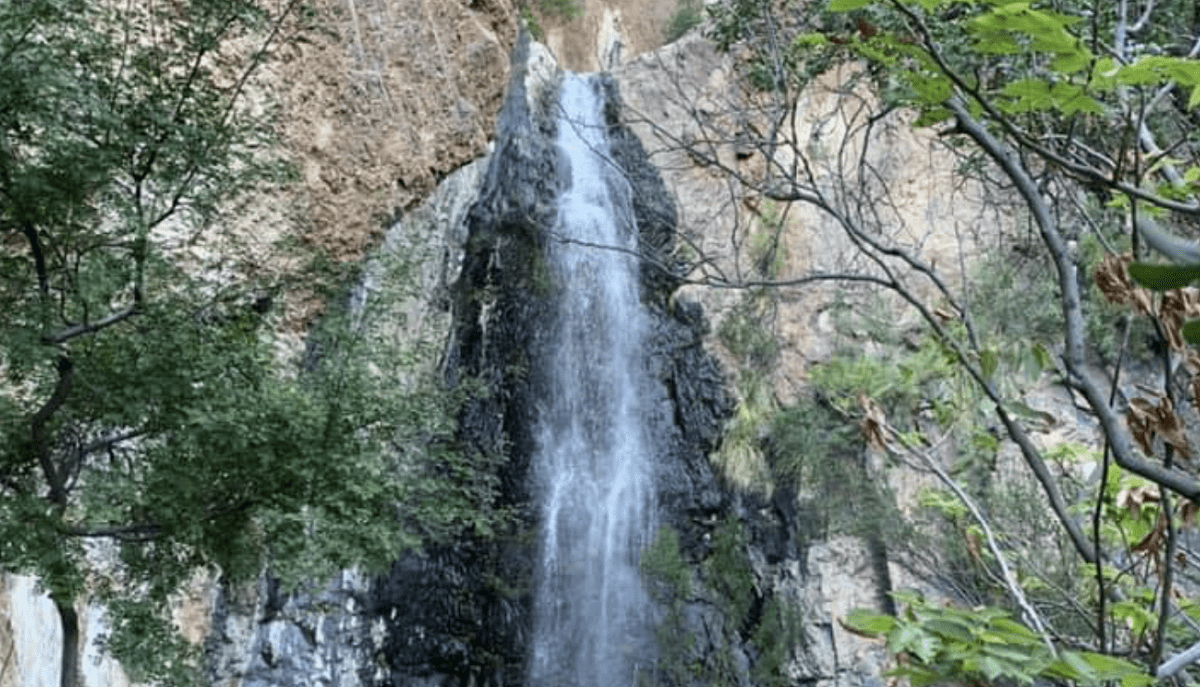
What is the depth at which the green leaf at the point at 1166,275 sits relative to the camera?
636 mm

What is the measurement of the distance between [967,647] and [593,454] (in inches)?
383

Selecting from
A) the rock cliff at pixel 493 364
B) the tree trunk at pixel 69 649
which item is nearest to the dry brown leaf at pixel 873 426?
the tree trunk at pixel 69 649

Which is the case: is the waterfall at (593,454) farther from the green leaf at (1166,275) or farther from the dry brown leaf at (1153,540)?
the green leaf at (1166,275)

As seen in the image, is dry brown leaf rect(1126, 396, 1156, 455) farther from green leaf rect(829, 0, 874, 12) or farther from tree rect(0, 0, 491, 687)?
tree rect(0, 0, 491, 687)

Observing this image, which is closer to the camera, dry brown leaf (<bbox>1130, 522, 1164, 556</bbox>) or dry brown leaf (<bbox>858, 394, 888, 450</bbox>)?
dry brown leaf (<bbox>1130, 522, 1164, 556</bbox>)

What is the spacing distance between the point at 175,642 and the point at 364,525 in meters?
1.06

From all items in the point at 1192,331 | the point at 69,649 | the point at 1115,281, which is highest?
the point at 1115,281

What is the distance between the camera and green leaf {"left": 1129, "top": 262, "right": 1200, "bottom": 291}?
64 cm

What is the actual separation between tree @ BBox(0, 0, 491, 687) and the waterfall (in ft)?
14.1

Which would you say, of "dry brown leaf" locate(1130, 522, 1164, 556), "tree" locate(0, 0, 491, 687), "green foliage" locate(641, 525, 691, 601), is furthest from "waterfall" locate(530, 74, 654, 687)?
"dry brown leaf" locate(1130, 522, 1164, 556)

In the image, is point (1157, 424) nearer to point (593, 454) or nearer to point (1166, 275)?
point (1166, 275)

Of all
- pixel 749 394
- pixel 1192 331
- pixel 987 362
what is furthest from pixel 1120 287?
pixel 749 394

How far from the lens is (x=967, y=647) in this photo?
1543mm

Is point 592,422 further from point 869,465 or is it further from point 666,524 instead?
point 869,465
